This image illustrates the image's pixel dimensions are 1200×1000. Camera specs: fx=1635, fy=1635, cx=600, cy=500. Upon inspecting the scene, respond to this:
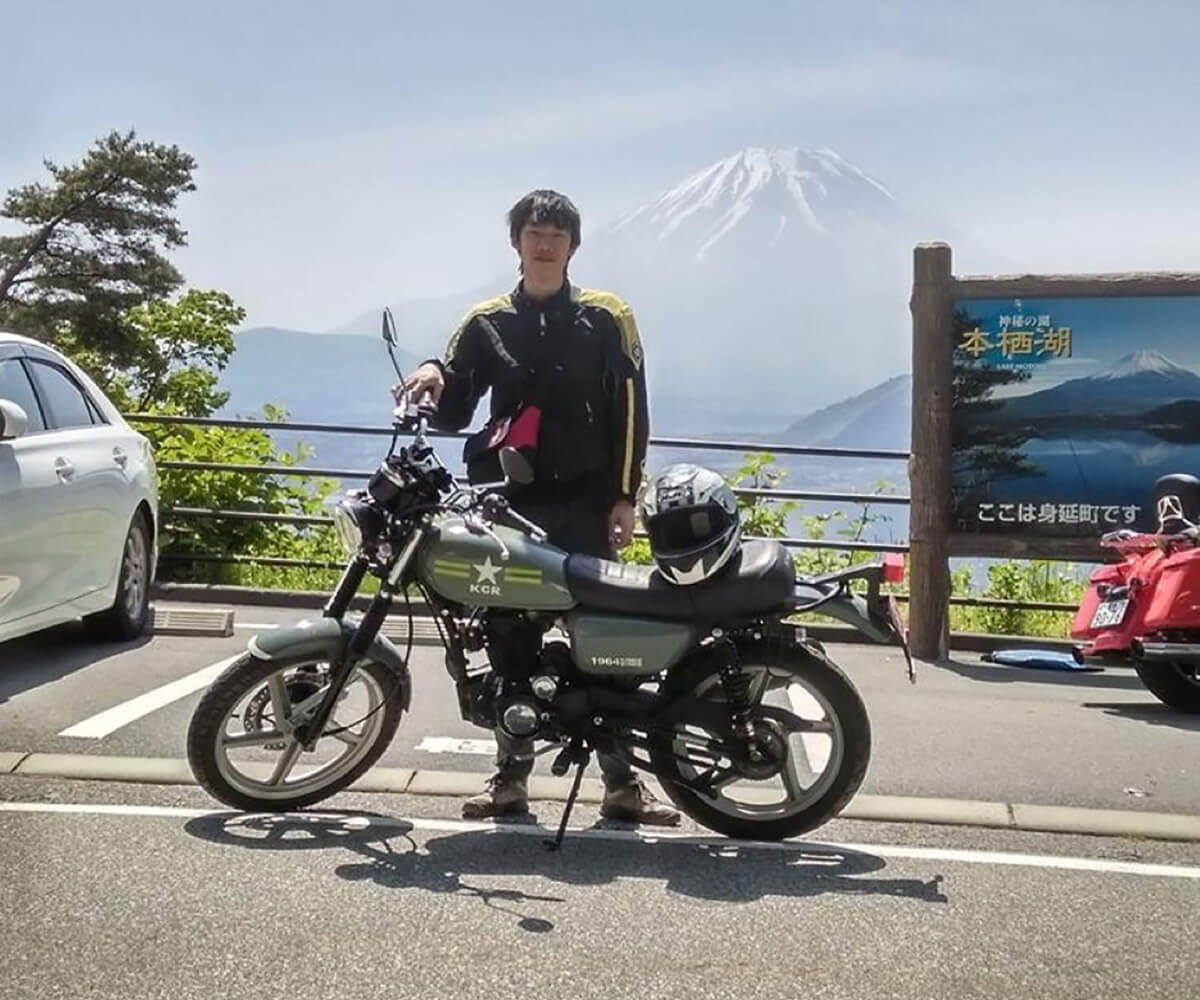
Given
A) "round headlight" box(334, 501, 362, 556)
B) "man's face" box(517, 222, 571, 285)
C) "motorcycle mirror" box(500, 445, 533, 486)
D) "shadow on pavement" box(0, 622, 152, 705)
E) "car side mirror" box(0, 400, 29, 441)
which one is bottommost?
"shadow on pavement" box(0, 622, 152, 705)

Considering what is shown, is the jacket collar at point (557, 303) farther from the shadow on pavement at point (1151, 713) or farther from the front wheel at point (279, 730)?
the shadow on pavement at point (1151, 713)

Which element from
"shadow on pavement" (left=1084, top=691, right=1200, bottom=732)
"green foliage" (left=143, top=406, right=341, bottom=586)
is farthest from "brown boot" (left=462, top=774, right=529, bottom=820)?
"green foliage" (left=143, top=406, right=341, bottom=586)

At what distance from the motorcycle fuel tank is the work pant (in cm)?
37

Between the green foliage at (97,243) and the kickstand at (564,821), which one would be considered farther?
the green foliage at (97,243)

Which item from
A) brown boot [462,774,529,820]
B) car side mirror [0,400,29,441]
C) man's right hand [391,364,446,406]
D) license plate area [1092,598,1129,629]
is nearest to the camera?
man's right hand [391,364,446,406]

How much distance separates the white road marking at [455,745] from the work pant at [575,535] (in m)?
0.73

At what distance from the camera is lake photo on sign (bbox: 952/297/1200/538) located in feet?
30.2

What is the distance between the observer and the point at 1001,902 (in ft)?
14.6

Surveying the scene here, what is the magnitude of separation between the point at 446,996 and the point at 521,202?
8.60ft

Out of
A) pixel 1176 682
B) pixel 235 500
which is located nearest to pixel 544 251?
pixel 1176 682

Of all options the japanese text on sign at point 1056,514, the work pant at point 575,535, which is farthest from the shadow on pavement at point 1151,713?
the work pant at point 575,535

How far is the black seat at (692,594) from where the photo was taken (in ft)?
15.9

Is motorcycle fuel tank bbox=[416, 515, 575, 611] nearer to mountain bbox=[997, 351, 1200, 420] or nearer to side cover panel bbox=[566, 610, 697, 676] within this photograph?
side cover panel bbox=[566, 610, 697, 676]

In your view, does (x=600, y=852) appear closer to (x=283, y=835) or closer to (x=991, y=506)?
(x=283, y=835)
